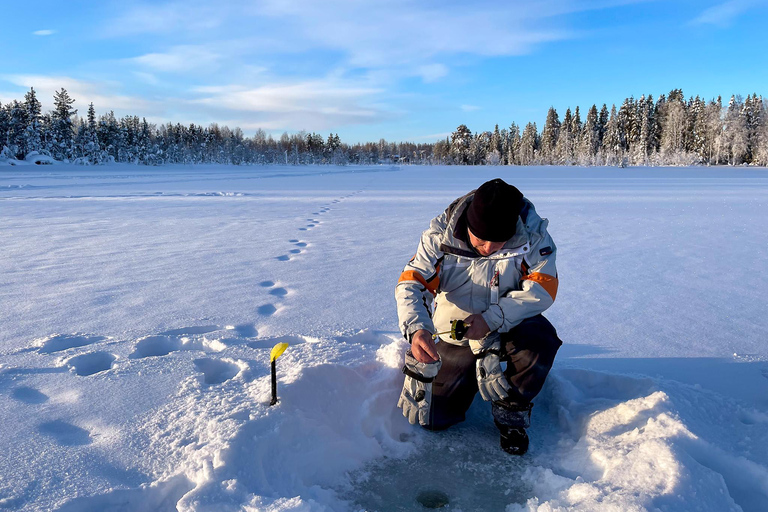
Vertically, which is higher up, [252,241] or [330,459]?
[252,241]

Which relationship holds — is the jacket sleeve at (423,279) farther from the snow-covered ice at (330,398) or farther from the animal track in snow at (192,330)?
the animal track in snow at (192,330)

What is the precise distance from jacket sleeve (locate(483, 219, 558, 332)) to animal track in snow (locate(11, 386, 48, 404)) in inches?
75.6

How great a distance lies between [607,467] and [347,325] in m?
1.75

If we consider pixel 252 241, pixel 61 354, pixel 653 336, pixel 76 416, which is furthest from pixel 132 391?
pixel 252 241

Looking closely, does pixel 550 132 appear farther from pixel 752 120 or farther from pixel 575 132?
pixel 752 120

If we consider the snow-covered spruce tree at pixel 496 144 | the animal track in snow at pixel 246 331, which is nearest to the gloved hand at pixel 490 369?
the animal track in snow at pixel 246 331

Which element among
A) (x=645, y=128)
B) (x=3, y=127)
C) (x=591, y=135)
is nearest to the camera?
(x=3, y=127)

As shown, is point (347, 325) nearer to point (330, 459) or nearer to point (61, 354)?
point (330, 459)

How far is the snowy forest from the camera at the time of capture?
150 feet

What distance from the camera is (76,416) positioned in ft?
6.18

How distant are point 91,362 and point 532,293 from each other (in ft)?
7.24

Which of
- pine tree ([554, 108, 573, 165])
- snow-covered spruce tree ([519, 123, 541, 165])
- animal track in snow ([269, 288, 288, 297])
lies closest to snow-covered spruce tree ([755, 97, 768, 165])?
pine tree ([554, 108, 573, 165])

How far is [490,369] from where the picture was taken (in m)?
2.00

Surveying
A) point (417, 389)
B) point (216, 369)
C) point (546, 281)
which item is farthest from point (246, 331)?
point (546, 281)
